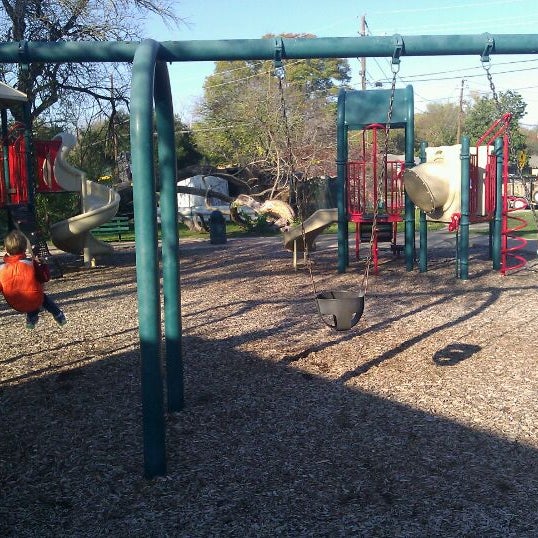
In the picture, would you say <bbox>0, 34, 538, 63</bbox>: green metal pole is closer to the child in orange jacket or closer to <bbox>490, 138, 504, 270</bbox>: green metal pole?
the child in orange jacket

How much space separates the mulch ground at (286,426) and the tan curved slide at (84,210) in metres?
4.28

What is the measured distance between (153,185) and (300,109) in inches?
1253

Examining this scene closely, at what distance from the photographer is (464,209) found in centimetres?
1071

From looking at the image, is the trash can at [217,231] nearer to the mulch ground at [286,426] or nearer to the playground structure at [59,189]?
the playground structure at [59,189]

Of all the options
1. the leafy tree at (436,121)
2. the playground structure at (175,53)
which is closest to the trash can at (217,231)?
the playground structure at (175,53)

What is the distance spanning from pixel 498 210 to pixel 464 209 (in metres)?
0.97

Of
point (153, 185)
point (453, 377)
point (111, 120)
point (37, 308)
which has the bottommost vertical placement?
point (453, 377)

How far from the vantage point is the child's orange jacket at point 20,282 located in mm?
5777

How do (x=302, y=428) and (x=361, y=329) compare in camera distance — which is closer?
(x=302, y=428)

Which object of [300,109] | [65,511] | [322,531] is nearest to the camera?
[322,531]

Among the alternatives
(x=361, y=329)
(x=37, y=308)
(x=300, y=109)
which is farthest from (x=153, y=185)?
(x=300, y=109)

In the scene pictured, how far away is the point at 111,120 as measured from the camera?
14398mm

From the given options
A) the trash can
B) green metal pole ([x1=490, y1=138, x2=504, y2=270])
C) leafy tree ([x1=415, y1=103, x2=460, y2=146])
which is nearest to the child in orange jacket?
green metal pole ([x1=490, y1=138, x2=504, y2=270])

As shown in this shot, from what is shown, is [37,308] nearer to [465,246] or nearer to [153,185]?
[153,185]
